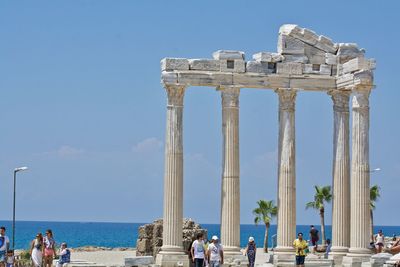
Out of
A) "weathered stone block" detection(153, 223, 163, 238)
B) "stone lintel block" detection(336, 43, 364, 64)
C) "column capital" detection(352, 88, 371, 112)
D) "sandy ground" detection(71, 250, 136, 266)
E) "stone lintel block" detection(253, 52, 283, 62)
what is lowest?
"sandy ground" detection(71, 250, 136, 266)

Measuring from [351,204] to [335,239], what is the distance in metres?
2.58

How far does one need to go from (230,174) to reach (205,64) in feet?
18.6

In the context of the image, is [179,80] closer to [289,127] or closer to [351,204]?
[289,127]

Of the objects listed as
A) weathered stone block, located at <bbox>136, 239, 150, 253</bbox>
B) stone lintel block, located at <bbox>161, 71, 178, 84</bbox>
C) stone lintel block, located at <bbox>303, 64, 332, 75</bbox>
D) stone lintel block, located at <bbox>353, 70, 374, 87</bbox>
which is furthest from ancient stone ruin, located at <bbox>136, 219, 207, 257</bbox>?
stone lintel block, located at <bbox>353, 70, 374, 87</bbox>

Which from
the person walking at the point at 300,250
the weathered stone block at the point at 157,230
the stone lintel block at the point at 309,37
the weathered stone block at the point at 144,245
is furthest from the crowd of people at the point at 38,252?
the stone lintel block at the point at 309,37

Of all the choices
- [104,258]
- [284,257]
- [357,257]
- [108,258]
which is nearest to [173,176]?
[284,257]

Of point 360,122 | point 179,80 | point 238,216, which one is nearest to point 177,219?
point 238,216

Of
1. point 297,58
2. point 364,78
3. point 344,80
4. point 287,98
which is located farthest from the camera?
point 297,58

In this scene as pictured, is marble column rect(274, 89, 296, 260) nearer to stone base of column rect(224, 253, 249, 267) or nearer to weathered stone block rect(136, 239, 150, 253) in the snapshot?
stone base of column rect(224, 253, 249, 267)

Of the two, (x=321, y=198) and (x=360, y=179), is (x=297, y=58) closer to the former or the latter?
(x=360, y=179)

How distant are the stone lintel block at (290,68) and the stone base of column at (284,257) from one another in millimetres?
8992

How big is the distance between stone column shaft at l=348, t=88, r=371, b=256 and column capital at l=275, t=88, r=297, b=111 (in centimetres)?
317

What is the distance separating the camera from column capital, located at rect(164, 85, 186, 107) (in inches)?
1973

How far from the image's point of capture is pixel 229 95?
167ft
